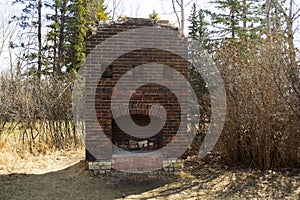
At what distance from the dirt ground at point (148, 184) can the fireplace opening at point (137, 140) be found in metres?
0.71

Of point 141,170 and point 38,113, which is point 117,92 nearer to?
point 141,170

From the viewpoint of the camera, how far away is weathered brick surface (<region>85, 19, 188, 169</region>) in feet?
16.8

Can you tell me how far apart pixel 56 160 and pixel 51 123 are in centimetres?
135

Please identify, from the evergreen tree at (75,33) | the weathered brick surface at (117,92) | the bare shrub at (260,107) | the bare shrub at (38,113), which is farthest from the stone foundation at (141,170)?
the evergreen tree at (75,33)

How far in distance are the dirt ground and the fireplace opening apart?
0.71 m

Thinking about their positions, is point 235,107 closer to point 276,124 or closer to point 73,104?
point 276,124

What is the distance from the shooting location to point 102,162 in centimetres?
518

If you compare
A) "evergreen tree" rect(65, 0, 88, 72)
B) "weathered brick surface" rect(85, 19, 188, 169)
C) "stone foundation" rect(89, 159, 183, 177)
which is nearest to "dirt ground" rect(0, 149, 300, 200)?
"stone foundation" rect(89, 159, 183, 177)

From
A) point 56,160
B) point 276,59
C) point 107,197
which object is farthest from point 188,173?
point 56,160

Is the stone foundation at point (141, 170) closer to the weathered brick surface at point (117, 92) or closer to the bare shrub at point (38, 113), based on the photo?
the weathered brick surface at point (117, 92)

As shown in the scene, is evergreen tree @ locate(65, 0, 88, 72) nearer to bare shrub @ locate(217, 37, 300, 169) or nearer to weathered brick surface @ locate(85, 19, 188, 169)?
weathered brick surface @ locate(85, 19, 188, 169)

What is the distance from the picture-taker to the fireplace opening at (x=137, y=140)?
5590 mm

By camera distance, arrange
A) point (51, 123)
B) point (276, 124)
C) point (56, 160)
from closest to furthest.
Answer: point (276, 124), point (56, 160), point (51, 123)

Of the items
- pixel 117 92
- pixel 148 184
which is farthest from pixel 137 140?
pixel 117 92
